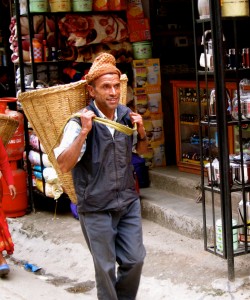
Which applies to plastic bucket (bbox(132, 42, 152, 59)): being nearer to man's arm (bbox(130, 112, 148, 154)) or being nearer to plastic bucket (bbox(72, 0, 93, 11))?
plastic bucket (bbox(72, 0, 93, 11))

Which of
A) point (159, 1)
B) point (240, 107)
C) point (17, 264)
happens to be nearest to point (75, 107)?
point (240, 107)

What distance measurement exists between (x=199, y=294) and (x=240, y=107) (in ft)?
4.90

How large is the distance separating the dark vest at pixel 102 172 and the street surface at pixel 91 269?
4.57 feet

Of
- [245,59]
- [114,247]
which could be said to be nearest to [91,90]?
[114,247]

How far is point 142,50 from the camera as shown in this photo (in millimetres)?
8359

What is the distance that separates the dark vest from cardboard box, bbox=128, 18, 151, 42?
390cm

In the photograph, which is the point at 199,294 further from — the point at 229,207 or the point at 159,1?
the point at 159,1

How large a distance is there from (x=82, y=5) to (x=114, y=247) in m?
4.02

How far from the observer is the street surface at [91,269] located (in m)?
5.62

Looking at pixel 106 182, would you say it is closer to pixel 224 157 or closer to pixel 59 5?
pixel 224 157

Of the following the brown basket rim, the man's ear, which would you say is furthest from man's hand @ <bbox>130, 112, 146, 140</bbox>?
the brown basket rim

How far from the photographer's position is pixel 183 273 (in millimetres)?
5930

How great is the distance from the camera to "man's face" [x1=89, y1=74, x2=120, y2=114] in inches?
178

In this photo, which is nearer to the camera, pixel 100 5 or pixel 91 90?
pixel 91 90
